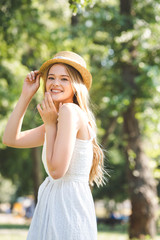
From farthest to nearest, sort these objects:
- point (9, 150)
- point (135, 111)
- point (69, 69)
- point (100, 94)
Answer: point (9, 150) < point (100, 94) < point (135, 111) < point (69, 69)

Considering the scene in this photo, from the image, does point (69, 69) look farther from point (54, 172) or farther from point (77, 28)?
point (77, 28)

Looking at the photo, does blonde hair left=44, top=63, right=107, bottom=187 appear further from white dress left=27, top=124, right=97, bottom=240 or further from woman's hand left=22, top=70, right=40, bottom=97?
white dress left=27, top=124, right=97, bottom=240

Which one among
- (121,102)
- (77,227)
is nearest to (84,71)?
(77,227)

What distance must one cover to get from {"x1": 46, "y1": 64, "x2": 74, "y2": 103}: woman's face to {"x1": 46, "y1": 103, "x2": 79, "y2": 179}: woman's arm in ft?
0.90

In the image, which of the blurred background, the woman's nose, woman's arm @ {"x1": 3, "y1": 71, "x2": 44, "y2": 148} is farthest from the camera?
the blurred background

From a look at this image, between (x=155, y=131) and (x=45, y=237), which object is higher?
(x=155, y=131)

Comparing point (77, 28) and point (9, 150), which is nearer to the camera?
point (77, 28)

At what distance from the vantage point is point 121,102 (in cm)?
852

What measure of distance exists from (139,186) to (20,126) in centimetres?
709

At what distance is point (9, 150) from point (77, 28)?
1039 centimetres

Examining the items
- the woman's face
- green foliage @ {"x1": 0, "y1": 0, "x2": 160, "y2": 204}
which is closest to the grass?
green foliage @ {"x1": 0, "y1": 0, "x2": 160, "y2": 204}

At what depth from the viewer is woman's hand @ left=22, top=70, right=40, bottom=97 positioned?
9.16 feet

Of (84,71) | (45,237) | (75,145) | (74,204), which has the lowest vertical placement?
(45,237)

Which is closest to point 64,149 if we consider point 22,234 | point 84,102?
point 84,102
